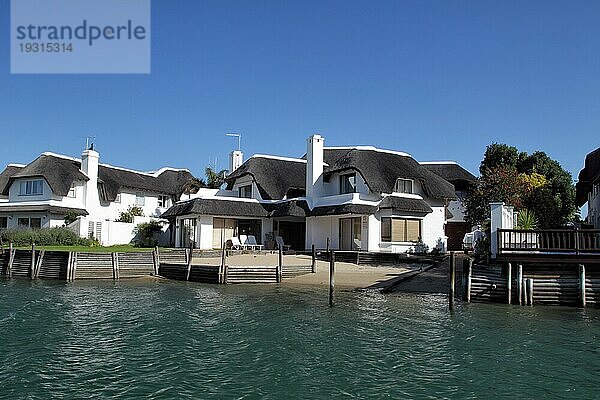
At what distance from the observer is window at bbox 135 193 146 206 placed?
51031 millimetres

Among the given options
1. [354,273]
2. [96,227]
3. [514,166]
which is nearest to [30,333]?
[354,273]

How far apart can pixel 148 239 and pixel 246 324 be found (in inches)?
1169

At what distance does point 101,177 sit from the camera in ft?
161

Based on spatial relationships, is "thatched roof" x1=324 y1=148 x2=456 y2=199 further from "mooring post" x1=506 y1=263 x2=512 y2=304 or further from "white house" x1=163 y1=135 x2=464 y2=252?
"mooring post" x1=506 y1=263 x2=512 y2=304

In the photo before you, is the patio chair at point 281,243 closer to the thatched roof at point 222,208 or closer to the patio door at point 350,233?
the thatched roof at point 222,208

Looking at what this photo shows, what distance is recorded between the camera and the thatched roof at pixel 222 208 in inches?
1537

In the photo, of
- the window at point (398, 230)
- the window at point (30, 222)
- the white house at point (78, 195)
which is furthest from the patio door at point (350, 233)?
the window at point (30, 222)

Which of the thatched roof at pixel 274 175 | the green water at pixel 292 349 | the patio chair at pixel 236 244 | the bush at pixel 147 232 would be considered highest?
the thatched roof at pixel 274 175

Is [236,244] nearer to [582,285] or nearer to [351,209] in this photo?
[351,209]

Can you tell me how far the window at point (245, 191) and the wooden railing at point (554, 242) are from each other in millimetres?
25612

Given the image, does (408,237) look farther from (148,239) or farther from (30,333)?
(30,333)

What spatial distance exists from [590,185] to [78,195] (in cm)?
3912

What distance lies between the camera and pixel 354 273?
29.7m

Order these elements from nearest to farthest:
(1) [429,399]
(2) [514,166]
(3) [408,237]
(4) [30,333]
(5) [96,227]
Result: (1) [429,399]
(4) [30,333]
(3) [408,237]
(5) [96,227]
(2) [514,166]
